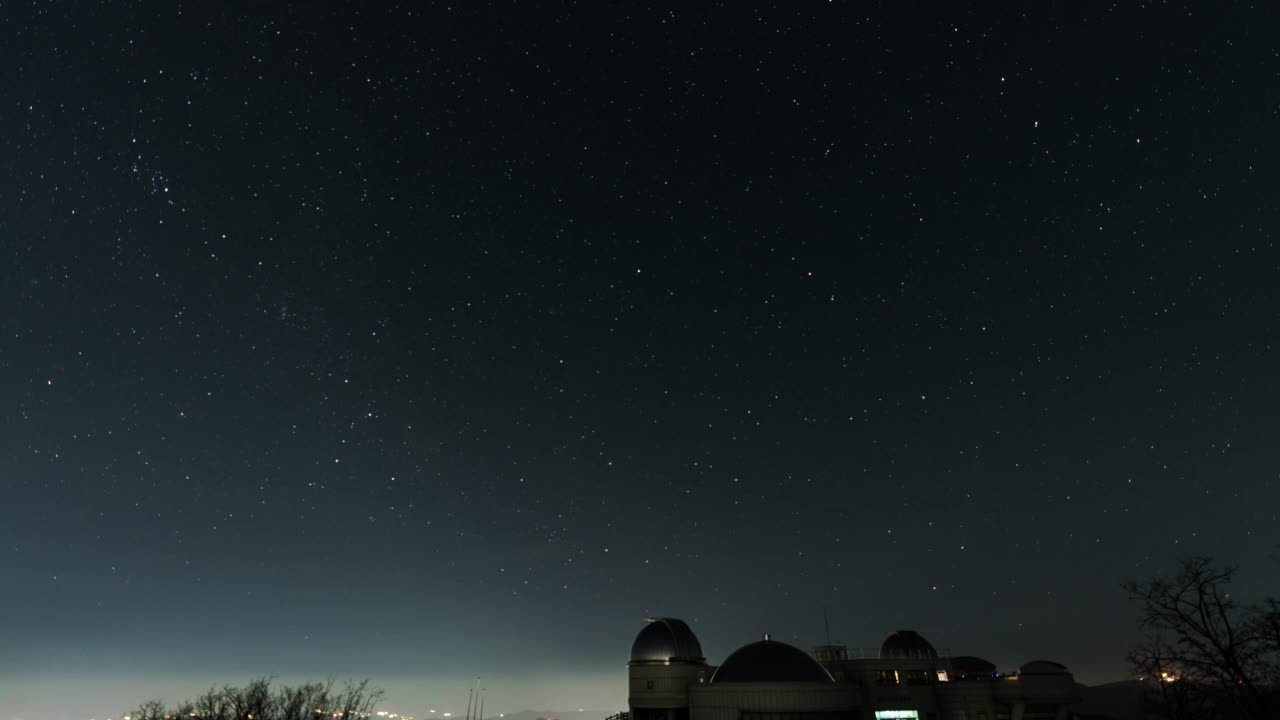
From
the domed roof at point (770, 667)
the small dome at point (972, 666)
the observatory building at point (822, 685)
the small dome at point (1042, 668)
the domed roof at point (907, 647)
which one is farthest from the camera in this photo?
the small dome at point (972, 666)

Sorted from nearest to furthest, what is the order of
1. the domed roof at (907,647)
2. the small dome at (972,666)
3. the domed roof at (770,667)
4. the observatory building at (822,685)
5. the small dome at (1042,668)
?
the observatory building at (822,685)
the domed roof at (770,667)
the small dome at (1042,668)
the domed roof at (907,647)
the small dome at (972,666)

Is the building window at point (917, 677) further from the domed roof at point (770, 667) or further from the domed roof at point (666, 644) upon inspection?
the domed roof at point (666, 644)

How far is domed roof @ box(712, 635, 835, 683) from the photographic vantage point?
143 feet

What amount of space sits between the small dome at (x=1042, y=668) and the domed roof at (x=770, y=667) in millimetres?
19485

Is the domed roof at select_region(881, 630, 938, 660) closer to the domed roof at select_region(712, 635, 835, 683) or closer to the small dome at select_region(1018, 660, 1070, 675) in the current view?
the small dome at select_region(1018, 660, 1070, 675)

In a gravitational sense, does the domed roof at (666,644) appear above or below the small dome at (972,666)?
above

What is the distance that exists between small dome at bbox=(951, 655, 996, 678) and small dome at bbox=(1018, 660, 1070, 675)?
656 inches

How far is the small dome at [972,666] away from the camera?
229ft

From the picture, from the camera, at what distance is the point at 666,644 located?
53.7 metres

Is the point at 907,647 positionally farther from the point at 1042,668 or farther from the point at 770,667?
the point at 770,667

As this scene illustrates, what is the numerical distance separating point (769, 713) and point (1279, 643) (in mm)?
25601

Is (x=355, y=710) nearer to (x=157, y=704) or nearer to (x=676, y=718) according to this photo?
(x=157, y=704)

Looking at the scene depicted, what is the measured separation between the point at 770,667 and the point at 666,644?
11.8 meters

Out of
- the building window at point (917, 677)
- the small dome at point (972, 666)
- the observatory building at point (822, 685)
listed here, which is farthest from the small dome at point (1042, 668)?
the small dome at point (972, 666)
